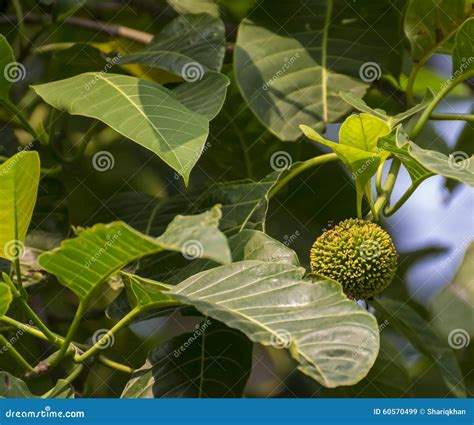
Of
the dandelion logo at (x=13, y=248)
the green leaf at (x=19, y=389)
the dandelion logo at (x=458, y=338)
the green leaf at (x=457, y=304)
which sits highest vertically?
the dandelion logo at (x=13, y=248)

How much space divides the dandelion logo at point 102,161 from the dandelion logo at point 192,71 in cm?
40

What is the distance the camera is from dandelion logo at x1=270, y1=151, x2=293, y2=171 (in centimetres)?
165

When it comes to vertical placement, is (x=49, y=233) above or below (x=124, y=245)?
below

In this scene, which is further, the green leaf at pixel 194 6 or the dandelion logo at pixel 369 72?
the green leaf at pixel 194 6

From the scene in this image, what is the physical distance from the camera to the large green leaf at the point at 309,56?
4.87 feet

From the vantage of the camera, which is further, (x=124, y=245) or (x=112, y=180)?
(x=112, y=180)

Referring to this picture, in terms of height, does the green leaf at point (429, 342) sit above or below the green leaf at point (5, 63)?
below

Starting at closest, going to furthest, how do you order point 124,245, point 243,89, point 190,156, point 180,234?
point 180,234 → point 124,245 → point 190,156 → point 243,89

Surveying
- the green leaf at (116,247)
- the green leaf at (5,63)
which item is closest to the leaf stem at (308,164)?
the green leaf at (116,247)

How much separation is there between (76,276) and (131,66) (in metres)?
0.73

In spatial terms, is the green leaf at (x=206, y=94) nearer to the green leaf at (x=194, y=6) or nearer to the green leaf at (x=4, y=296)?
the green leaf at (x=194, y=6)

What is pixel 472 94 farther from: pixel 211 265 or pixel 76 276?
pixel 76 276

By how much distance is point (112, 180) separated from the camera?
1.90 metres
